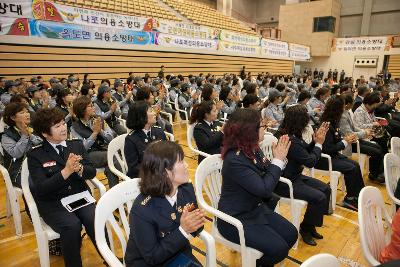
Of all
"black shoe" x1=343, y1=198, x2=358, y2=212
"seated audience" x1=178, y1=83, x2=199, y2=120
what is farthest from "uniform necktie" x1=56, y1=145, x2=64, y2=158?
"seated audience" x1=178, y1=83, x2=199, y2=120

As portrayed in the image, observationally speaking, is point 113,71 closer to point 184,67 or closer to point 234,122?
point 184,67

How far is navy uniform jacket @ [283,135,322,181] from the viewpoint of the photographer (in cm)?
256

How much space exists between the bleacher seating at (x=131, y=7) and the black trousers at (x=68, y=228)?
8.50 metres

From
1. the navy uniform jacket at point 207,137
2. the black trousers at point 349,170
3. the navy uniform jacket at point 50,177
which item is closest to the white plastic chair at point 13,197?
the navy uniform jacket at point 50,177

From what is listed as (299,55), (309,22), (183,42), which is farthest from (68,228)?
(309,22)

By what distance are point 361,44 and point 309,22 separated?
387 centimetres

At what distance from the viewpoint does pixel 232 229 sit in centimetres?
194

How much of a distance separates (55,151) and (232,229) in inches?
62.2

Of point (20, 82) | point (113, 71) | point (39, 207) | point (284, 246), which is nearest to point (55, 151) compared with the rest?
point (39, 207)

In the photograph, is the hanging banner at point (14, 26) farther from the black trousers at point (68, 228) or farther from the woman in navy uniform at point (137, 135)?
the black trousers at point (68, 228)

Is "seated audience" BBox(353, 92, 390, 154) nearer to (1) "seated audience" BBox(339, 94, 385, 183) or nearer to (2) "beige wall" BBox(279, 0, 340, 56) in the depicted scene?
(1) "seated audience" BBox(339, 94, 385, 183)

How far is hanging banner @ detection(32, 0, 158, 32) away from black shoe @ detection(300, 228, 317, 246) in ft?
27.3

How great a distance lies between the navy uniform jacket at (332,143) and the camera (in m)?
3.24

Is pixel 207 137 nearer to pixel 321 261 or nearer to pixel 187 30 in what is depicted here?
pixel 321 261
